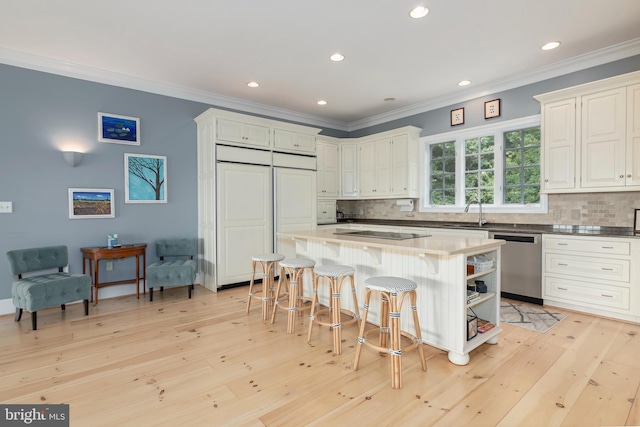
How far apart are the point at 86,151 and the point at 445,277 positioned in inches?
168

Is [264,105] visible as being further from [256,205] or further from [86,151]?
[86,151]

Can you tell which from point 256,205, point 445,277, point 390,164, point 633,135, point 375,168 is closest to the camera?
point 445,277

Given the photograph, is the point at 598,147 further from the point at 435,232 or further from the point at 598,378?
the point at 598,378

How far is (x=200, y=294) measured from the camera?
4332mm

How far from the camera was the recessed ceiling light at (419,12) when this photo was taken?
9.05ft

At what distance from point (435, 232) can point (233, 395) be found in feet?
11.1

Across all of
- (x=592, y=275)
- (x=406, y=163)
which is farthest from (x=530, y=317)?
(x=406, y=163)

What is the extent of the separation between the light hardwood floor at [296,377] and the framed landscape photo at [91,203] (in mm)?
1312

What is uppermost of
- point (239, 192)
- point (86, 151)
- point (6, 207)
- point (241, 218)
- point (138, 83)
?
point (138, 83)

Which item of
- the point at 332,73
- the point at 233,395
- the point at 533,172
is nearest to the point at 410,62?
the point at 332,73

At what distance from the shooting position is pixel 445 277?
2.45 meters

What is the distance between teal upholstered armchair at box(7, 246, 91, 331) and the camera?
310cm

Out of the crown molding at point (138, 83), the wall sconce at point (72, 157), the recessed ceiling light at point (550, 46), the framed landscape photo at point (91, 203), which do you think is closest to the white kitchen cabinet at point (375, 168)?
the crown molding at point (138, 83)

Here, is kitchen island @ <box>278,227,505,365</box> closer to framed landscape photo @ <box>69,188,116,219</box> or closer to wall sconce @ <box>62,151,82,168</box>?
framed landscape photo @ <box>69,188,116,219</box>
